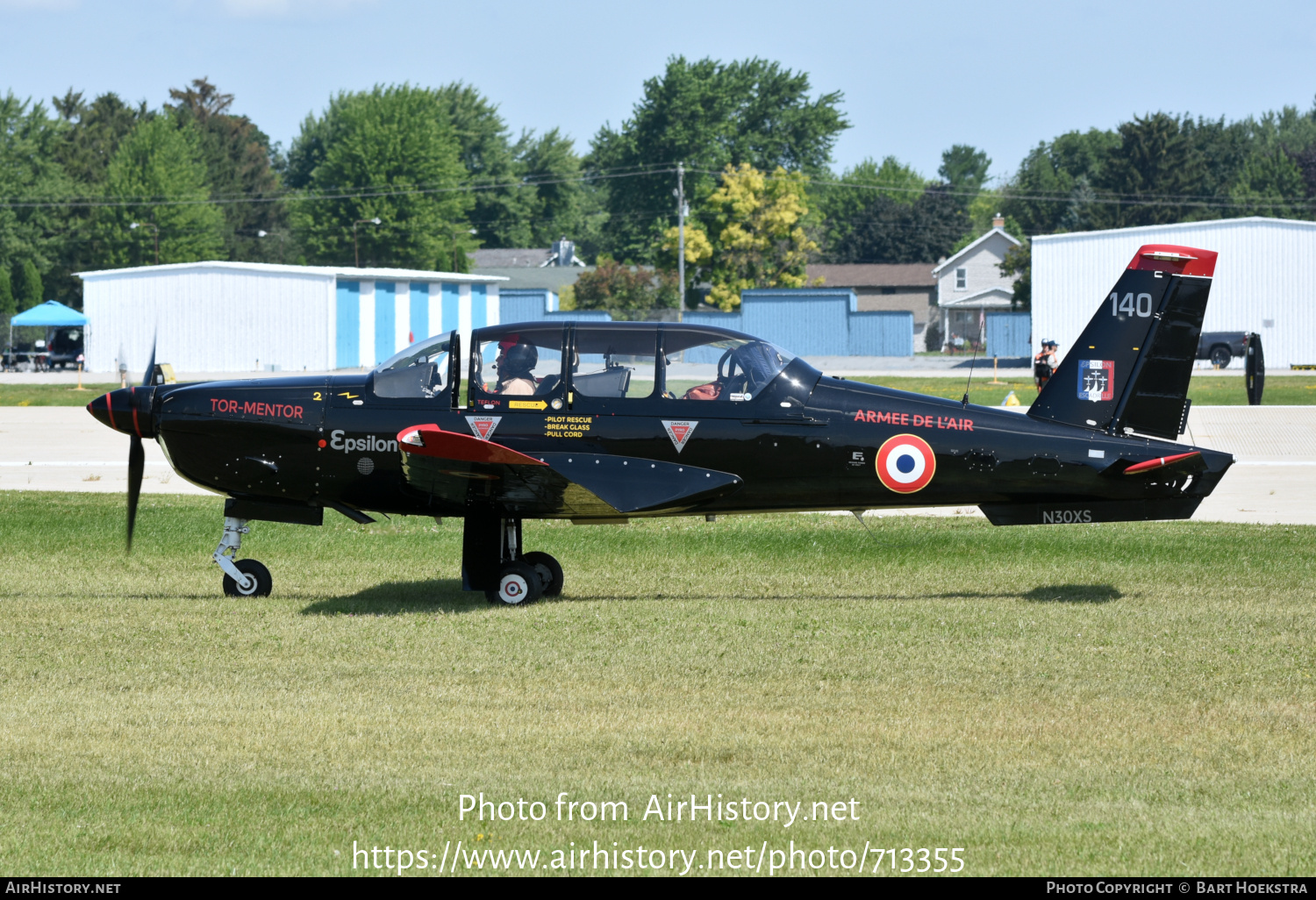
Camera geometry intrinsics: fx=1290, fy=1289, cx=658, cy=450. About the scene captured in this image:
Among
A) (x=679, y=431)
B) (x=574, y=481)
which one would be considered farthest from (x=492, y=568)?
(x=679, y=431)

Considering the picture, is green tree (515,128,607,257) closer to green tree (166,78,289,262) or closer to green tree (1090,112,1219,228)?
green tree (166,78,289,262)

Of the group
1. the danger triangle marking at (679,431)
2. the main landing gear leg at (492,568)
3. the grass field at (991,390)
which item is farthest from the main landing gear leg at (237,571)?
the grass field at (991,390)

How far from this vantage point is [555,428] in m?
10.7

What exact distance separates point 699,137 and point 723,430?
104 metres

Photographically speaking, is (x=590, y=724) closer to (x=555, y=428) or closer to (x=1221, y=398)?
(x=555, y=428)

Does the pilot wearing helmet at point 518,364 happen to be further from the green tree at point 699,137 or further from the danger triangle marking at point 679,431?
the green tree at point 699,137

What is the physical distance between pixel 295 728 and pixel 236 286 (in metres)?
55.5

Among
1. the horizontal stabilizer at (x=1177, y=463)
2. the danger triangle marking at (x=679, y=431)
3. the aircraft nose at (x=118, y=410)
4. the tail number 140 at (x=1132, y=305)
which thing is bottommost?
the horizontal stabilizer at (x=1177, y=463)

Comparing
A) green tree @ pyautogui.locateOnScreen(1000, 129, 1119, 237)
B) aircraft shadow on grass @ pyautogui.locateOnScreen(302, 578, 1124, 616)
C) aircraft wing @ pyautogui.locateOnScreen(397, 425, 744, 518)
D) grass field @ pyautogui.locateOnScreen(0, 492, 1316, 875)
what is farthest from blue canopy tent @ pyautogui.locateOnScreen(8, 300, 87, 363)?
green tree @ pyautogui.locateOnScreen(1000, 129, 1119, 237)

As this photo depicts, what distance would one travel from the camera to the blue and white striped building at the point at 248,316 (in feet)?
190

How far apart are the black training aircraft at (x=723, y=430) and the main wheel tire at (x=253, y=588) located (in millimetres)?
1049

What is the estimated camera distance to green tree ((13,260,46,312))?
90.2m

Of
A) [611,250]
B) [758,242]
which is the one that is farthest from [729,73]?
[758,242]

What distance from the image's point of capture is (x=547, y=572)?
38.1ft
